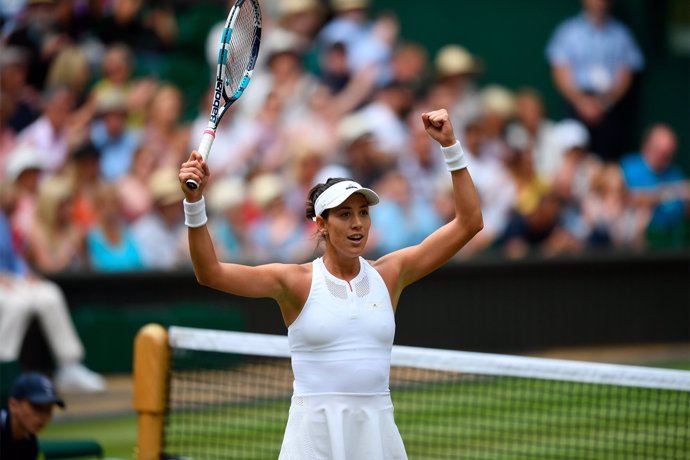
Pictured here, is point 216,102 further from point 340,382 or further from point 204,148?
point 340,382

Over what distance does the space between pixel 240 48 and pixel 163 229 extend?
6784 millimetres

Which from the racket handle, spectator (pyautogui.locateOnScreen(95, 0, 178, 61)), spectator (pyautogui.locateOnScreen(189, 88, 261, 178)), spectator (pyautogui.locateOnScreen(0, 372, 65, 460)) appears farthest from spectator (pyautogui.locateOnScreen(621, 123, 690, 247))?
the racket handle

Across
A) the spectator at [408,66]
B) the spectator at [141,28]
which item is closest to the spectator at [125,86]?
the spectator at [141,28]

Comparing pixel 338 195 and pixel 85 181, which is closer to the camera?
pixel 338 195

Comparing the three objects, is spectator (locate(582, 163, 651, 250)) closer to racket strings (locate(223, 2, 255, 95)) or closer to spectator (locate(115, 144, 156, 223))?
spectator (locate(115, 144, 156, 223))

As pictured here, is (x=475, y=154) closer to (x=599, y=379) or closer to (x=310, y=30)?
(x=310, y=30)

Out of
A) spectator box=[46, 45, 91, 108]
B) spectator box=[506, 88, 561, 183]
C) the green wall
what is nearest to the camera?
spectator box=[46, 45, 91, 108]

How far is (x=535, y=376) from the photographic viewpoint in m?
6.82

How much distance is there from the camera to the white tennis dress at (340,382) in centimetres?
505

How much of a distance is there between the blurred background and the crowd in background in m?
0.03

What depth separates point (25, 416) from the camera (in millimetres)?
6547

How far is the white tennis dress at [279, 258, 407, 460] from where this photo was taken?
5.05m

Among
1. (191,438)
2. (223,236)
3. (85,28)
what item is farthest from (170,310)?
(85,28)

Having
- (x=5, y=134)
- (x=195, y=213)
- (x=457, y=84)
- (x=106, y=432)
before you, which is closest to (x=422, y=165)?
(x=457, y=84)
